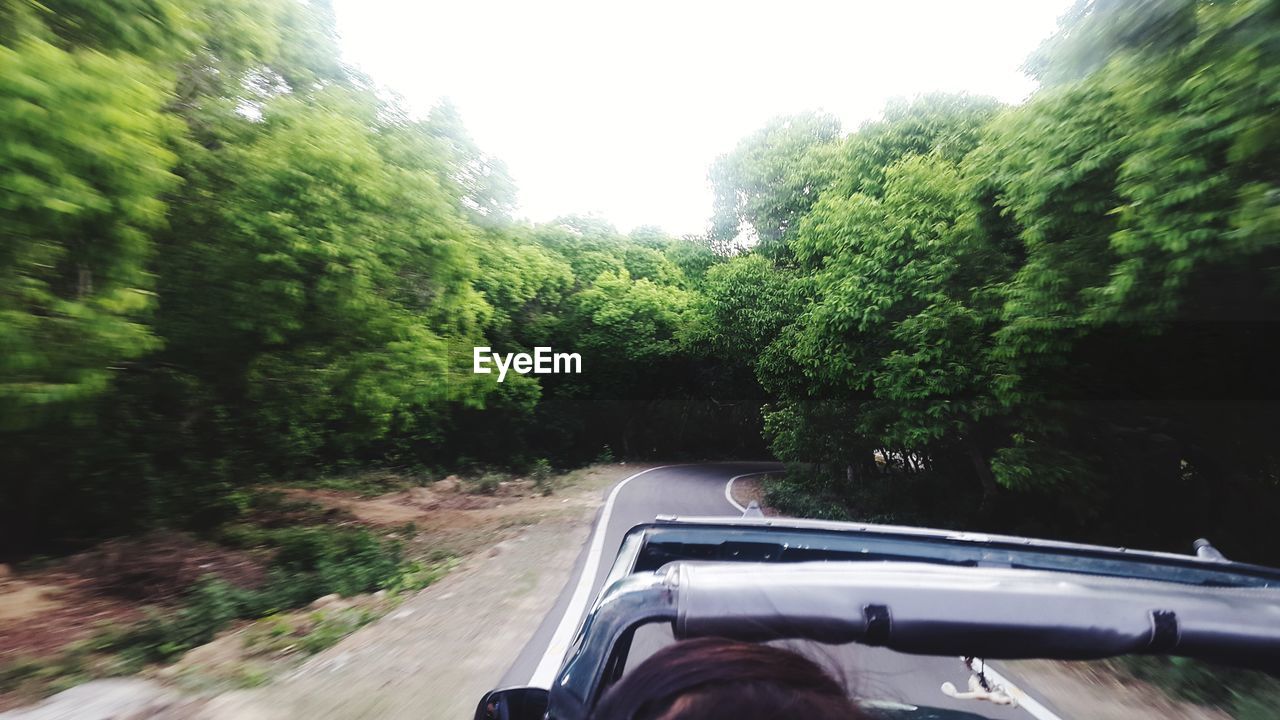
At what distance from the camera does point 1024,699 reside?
4.43 m

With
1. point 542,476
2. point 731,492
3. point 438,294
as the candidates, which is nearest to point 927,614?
point 438,294

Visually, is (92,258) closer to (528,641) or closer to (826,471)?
(528,641)

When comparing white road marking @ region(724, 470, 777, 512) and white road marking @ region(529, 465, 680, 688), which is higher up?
white road marking @ region(724, 470, 777, 512)

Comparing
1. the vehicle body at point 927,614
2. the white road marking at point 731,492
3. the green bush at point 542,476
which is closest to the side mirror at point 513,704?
the vehicle body at point 927,614

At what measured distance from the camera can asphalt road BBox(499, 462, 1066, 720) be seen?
2.44 m

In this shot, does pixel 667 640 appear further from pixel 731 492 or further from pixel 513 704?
pixel 731 492

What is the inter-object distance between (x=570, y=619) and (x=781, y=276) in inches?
513

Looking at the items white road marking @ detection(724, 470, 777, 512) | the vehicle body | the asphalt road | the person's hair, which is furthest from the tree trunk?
the person's hair

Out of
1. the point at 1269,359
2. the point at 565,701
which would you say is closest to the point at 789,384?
the point at 1269,359

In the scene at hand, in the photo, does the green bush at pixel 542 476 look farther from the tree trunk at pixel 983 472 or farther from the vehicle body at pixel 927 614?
the vehicle body at pixel 927 614

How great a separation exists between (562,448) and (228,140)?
841 inches

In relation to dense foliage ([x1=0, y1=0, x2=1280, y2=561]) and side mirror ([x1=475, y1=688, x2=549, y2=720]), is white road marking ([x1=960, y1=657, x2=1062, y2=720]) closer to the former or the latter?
dense foliage ([x1=0, y1=0, x2=1280, y2=561])

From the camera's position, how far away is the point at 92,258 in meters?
4.92

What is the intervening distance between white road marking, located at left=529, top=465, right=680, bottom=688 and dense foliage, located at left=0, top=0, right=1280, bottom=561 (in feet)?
13.5
